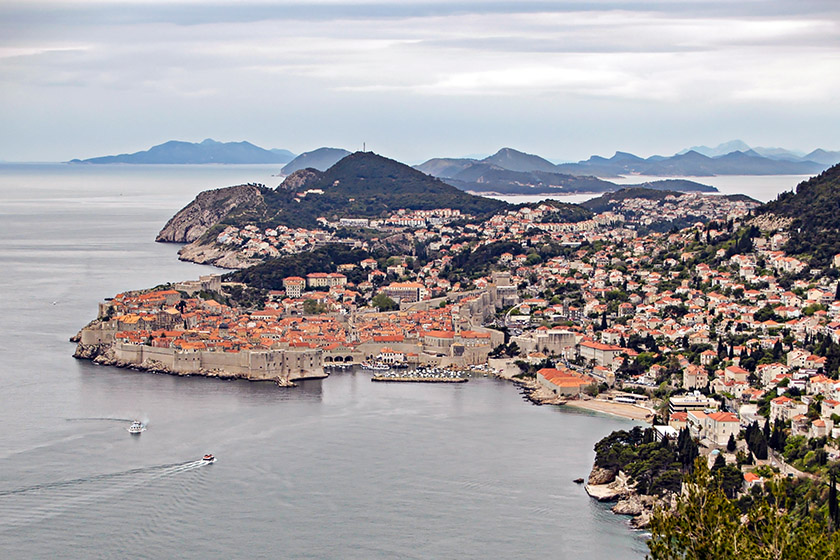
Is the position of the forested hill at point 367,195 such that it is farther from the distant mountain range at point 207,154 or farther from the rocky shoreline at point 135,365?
the distant mountain range at point 207,154

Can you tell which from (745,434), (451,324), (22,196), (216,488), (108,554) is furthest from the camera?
(22,196)

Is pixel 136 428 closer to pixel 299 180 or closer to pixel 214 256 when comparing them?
pixel 214 256

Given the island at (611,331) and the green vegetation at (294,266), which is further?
the green vegetation at (294,266)

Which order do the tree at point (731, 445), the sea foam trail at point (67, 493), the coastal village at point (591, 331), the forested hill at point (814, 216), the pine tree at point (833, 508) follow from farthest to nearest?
the forested hill at point (814, 216) < the coastal village at point (591, 331) < the tree at point (731, 445) < the sea foam trail at point (67, 493) < the pine tree at point (833, 508)

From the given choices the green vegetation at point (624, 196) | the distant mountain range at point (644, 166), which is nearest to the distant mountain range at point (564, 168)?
the distant mountain range at point (644, 166)

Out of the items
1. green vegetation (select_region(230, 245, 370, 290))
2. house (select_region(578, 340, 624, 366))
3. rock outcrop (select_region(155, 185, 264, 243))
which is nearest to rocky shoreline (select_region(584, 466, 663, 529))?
house (select_region(578, 340, 624, 366))

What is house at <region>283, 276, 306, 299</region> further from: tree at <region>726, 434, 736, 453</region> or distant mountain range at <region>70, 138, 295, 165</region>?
distant mountain range at <region>70, 138, 295, 165</region>

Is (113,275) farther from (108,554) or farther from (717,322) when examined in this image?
(108,554)

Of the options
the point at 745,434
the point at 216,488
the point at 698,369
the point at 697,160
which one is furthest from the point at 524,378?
the point at 697,160
